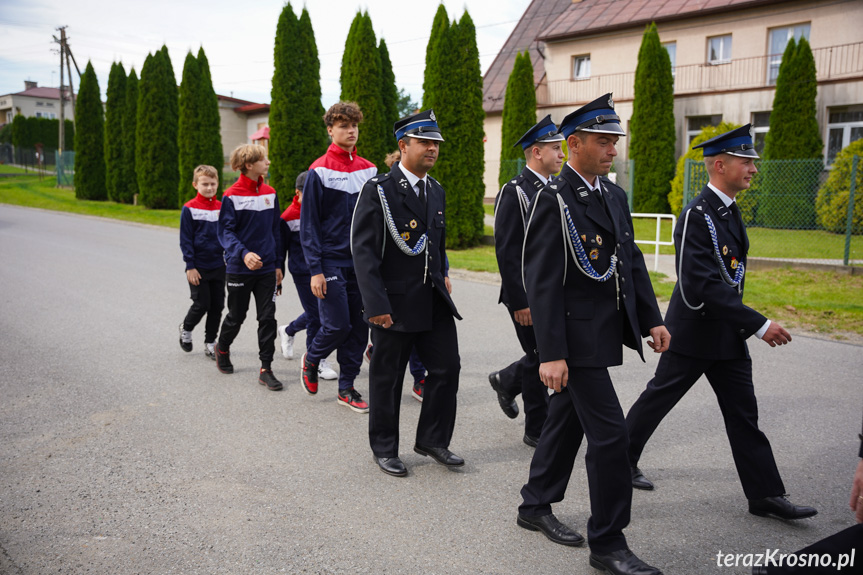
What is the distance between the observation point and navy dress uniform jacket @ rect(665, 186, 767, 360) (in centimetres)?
357

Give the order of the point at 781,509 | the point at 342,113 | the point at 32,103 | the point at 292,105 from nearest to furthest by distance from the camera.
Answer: the point at 781,509
the point at 342,113
the point at 292,105
the point at 32,103

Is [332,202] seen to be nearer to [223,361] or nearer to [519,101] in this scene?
[223,361]

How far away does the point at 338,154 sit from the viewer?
5.47m

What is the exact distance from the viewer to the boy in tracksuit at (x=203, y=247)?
6.56 meters

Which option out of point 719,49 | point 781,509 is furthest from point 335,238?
point 719,49

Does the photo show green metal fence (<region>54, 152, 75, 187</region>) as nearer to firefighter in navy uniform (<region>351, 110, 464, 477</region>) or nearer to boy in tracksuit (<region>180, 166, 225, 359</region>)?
boy in tracksuit (<region>180, 166, 225, 359</region>)

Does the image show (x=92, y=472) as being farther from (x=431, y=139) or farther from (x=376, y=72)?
(x=376, y=72)

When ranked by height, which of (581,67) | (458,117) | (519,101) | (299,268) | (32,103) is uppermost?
(32,103)

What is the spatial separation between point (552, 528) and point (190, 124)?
27.4 meters

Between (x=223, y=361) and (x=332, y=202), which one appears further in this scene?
(x=223, y=361)

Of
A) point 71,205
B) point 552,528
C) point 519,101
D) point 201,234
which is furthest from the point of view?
point 71,205

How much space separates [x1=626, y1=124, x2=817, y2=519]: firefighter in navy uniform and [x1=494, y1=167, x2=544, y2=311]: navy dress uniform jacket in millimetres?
980

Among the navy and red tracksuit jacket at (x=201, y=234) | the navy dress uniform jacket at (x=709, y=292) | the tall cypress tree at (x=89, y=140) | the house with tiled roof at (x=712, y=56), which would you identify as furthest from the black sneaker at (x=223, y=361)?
the tall cypress tree at (x=89, y=140)

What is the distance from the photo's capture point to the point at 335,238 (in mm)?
5434
